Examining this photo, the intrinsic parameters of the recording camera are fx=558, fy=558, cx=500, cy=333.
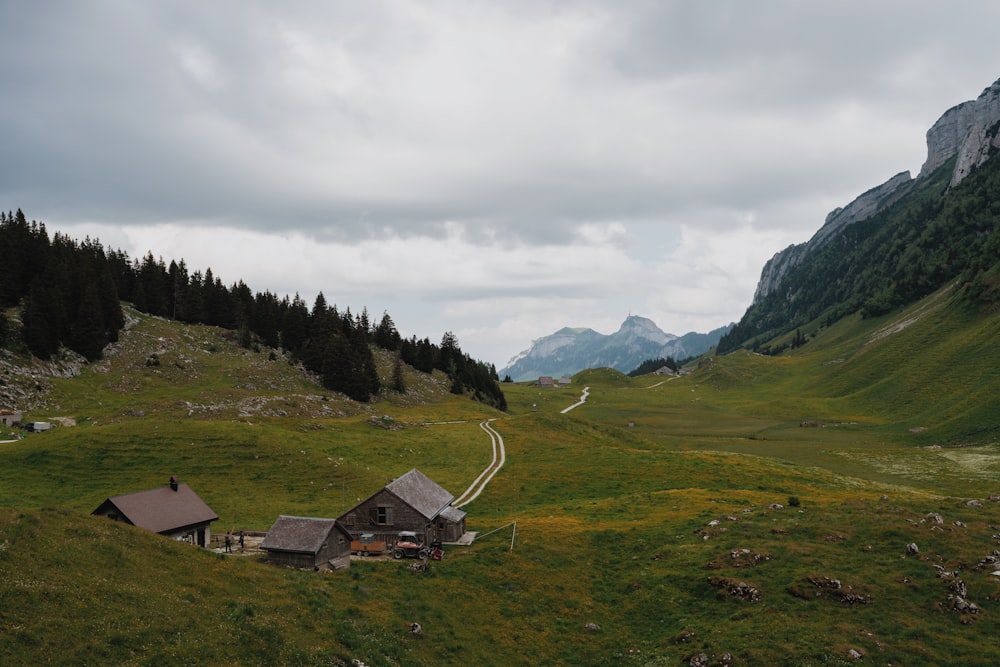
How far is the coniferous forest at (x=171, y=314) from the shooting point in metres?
102

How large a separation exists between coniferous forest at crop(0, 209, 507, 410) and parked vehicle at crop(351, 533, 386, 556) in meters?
79.6

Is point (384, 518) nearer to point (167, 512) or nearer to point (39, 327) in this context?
point (167, 512)

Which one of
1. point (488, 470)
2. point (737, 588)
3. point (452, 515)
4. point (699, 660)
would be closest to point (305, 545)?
point (452, 515)

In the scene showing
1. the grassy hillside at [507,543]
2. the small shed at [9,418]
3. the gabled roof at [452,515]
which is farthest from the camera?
the small shed at [9,418]

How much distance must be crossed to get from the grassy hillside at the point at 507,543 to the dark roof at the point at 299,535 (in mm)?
2767

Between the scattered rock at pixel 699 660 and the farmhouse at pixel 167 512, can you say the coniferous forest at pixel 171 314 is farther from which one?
the scattered rock at pixel 699 660

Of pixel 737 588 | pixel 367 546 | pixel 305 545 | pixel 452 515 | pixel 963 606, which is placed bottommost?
pixel 737 588

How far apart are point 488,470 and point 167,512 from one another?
4377 centimetres

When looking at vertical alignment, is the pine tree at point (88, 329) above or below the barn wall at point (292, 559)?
above

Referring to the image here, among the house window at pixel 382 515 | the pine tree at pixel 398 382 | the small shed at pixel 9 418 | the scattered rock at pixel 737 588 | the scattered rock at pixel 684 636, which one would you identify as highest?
the pine tree at pixel 398 382

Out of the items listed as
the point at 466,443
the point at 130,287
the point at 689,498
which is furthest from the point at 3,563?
the point at 130,287

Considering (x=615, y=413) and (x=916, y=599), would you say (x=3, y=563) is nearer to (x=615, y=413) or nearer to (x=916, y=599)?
(x=916, y=599)

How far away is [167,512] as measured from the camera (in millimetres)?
45469

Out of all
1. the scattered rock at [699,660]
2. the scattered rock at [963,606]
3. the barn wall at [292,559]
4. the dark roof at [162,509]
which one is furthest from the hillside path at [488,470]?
the scattered rock at [963,606]
